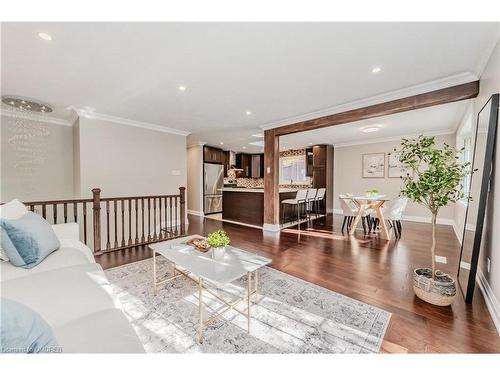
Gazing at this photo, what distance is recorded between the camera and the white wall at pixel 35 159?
407 cm

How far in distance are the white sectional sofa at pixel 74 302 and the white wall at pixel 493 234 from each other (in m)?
2.75

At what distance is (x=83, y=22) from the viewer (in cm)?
177

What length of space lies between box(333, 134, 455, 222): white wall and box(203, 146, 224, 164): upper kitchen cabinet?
430 centimetres

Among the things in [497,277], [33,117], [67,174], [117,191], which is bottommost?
[497,277]

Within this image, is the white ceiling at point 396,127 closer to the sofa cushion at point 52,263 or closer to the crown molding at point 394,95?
the crown molding at point 394,95

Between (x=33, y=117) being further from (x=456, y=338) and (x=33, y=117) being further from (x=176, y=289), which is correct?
(x=456, y=338)

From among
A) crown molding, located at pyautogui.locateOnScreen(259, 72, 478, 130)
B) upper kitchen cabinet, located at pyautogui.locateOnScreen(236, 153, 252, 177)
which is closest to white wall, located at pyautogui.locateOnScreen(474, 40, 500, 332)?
crown molding, located at pyautogui.locateOnScreen(259, 72, 478, 130)

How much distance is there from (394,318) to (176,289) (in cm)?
211

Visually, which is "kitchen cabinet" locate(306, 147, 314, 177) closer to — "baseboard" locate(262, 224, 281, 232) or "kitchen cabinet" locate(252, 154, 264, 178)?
"kitchen cabinet" locate(252, 154, 264, 178)

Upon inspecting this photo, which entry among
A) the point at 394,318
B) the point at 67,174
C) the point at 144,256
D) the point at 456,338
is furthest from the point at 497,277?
the point at 67,174

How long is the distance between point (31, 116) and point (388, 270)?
22.6 ft

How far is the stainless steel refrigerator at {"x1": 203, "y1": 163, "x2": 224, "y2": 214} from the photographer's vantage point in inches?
295

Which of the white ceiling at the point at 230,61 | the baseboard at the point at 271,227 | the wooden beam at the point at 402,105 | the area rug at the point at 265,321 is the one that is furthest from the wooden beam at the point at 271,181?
the area rug at the point at 265,321

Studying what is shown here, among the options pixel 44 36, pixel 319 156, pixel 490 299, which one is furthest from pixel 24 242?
pixel 319 156
